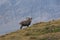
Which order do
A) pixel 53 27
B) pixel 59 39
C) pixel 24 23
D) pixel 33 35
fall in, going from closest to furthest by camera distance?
1. pixel 59 39
2. pixel 33 35
3. pixel 53 27
4. pixel 24 23

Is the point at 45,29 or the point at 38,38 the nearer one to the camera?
the point at 38,38

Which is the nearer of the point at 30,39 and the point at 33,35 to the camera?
the point at 30,39

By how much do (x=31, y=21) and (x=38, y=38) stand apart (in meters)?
10.8

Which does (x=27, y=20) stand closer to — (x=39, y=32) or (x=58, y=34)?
(x=39, y=32)

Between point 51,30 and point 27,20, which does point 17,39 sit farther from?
point 27,20

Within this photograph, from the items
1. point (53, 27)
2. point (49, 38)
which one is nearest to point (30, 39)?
point (49, 38)

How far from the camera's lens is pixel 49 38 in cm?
2459

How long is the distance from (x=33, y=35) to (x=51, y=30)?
2.47 metres

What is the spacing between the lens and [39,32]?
29.8 m

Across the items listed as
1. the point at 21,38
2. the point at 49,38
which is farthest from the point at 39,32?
the point at 49,38

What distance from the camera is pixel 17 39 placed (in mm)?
26984

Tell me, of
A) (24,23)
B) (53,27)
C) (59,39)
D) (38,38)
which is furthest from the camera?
(24,23)

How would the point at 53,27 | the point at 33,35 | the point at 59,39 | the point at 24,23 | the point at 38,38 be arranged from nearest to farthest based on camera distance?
the point at 59,39 → the point at 38,38 → the point at 33,35 → the point at 53,27 → the point at 24,23

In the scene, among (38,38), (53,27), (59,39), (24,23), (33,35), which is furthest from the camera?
(24,23)
